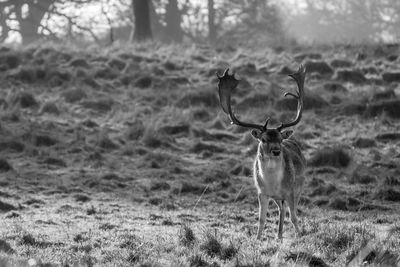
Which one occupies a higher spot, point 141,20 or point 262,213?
point 141,20

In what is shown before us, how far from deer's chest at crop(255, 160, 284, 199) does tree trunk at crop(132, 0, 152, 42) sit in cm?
1910

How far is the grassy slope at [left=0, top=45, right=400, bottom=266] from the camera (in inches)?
352

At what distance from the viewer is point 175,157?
16469 millimetres

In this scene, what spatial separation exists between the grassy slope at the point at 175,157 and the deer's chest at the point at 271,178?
0.59 m

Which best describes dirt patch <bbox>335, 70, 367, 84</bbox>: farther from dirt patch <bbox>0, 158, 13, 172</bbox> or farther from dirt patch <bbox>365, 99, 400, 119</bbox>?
dirt patch <bbox>0, 158, 13, 172</bbox>

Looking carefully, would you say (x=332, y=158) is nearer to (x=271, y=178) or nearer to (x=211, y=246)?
(x=271, y=178)

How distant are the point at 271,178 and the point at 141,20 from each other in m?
19.8

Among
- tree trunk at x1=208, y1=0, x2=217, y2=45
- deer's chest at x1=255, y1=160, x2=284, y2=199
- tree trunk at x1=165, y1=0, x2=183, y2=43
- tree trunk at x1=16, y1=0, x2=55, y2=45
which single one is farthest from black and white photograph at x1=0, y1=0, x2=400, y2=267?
tree trunk at x1=208, y1=0, x2=217, y2=45

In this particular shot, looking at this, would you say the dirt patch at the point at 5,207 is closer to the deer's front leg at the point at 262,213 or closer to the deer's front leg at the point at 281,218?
the deer's front leg at the point at 262,213

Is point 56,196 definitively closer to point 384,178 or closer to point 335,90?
point 384,178

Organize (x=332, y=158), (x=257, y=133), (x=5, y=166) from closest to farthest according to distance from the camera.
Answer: (x=257, y=133) → (x=5, y=166) → (x=332, y=158)

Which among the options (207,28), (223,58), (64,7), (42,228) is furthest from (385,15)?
(42,228)

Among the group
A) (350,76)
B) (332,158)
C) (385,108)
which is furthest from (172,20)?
(332,158)

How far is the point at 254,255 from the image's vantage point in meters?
7.90
